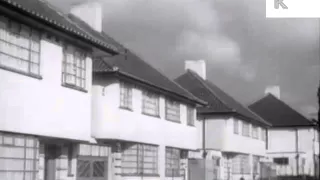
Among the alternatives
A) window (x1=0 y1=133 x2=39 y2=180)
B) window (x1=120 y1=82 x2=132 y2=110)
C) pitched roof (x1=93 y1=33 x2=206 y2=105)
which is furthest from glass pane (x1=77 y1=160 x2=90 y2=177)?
window (x1=0 y1=133 x2=39 y2=180)

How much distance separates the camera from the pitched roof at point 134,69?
26.9 metres

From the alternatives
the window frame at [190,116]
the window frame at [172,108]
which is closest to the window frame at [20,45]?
the window frame at [172,108]

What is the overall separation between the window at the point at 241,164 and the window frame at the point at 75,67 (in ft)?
91.7

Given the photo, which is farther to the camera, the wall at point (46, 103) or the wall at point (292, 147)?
the wall at point (292, 147)

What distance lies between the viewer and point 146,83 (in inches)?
1167

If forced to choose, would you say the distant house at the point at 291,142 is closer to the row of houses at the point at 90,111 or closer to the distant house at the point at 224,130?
the distant house at the point at 224,130

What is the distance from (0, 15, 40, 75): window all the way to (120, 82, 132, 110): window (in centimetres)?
870

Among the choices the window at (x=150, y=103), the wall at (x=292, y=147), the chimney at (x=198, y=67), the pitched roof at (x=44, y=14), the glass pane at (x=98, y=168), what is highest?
the chimney at (x=198, y=67)

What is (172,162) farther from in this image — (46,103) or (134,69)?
(46,103)

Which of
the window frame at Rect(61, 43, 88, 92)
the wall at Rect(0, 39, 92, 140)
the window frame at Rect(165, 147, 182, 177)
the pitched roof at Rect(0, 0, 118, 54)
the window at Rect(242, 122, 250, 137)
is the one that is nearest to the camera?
the pitched roof at Rect(0, 0, 118, 54)

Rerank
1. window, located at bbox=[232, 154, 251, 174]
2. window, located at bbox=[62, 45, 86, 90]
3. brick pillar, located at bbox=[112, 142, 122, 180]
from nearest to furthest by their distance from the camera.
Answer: window, located at bbox=[62, 45, 86, 90] → brick pillar, located at bbox=[112, 142, 122, 180] → window, located at bbox=[232, 154, 251, 174]

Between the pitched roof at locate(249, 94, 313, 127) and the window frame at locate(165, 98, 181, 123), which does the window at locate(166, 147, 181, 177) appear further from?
the pitched roof at locate(249, 94, 313, 127)

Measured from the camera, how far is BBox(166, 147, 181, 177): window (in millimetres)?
34047

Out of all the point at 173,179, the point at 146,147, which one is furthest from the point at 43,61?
the point at 173,179
